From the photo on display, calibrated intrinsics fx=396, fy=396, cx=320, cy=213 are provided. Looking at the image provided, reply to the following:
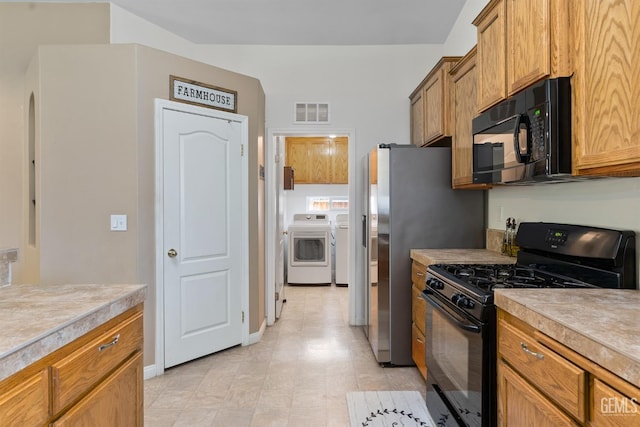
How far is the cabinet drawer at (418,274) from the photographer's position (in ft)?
8.66

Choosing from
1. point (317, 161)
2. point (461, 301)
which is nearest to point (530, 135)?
point (461, 301)

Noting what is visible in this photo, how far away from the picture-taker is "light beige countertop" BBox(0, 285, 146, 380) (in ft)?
3.19

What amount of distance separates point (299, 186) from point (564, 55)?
5401 millimetres

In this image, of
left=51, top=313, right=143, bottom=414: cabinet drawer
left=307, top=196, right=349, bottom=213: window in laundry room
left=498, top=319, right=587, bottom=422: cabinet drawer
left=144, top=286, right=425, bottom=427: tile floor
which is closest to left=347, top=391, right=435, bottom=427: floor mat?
left=144, top=286, right=425, bottom=427: tile floor

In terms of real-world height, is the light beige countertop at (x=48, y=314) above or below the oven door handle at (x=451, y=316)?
above

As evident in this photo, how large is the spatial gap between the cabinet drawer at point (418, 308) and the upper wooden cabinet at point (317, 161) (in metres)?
3.62

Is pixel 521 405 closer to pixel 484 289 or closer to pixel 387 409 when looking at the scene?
pixel 484 289

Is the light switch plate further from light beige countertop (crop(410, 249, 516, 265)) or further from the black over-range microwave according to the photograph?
the black over-range microwave

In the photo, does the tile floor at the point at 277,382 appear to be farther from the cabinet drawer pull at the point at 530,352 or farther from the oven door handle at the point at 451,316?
the cabinet drawer pull at the point at 530,352

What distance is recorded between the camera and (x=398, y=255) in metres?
2.96

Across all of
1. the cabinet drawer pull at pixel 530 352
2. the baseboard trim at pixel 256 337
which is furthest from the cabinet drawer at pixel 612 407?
the baseboard trim at pixel 256 337

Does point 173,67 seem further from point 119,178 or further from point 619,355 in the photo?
point 619,355

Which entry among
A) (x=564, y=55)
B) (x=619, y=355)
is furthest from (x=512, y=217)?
(x=619, y=355)

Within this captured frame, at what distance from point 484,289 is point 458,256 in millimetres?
968
